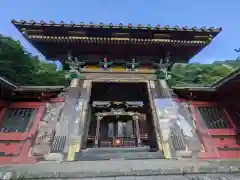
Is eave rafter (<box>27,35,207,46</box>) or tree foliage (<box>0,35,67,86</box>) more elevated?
tree foliage (<box>0,35,67,86</box>)

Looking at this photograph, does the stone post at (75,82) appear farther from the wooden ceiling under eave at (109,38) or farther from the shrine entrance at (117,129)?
the shrine entrance at (117,129)

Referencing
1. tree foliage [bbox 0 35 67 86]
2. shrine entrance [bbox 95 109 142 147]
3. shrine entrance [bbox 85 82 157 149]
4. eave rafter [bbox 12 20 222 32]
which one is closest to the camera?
eave rafter [bbox 12 20 222 32]

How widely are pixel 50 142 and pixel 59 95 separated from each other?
206 centimetres

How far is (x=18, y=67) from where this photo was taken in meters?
17.3

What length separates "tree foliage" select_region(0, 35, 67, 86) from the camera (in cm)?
1591

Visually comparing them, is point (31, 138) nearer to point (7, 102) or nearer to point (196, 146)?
point (7, 102)

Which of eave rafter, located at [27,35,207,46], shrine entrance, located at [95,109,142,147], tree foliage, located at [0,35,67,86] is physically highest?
tree foliage, located at [0,35,67,86]

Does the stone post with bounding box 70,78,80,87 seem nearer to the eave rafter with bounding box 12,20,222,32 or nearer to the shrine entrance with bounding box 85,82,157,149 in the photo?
the eave rafter with bounding box 12,20,222,32

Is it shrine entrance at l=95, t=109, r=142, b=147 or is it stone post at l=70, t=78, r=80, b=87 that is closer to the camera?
stone post at l=70, t=78, r=80, b=87

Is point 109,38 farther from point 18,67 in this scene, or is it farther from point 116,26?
point 18,67

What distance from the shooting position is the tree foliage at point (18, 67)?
15.9 m

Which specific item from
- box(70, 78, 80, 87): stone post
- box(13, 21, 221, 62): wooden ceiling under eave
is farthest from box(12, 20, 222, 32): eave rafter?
box(70, 78, 80, 87): stone post

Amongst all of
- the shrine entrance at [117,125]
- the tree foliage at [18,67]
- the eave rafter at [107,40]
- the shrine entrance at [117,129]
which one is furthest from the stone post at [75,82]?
the tree foliage at [18,67]

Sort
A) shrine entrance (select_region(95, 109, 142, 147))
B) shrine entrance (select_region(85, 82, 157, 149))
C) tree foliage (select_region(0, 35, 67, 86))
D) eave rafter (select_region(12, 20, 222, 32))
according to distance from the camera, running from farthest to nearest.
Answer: tree foliage (select_region(0, 35, 67, 86)) < shrine entrance (select_region(95, 109, 142, 147)) < shrine entrance (select_region(85, 82, 157, 149)) < eave rafter (select_region(12, 20, 222, 32))
